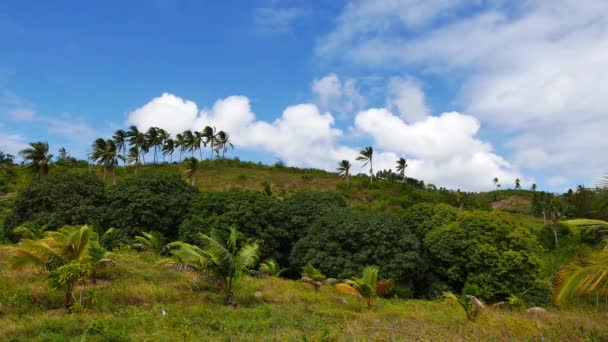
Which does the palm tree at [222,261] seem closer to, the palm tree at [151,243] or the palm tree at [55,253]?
the palm tree at [55,253]

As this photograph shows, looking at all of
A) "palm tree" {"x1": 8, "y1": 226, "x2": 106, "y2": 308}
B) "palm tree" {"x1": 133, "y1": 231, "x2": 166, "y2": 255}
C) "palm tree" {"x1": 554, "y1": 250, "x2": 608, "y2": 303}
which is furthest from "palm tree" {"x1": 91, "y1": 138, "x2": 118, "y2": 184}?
"palm tree" {"x1": 554, "y1": 250, "x2": 608, "y2": 303}

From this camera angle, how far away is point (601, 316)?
9523 mm

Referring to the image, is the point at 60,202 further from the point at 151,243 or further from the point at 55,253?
the point at 55,253

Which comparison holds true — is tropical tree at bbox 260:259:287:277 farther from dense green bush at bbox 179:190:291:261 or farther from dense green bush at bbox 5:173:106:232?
dense green bush at bbox 5:173:106:232

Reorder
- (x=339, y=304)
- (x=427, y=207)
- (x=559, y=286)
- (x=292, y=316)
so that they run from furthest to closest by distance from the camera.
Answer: (x=427, y=207) → (x=339, y=304) → (x=292, y=316) → (x=559, y=286)

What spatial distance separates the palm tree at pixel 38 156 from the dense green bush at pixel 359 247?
2392 cm

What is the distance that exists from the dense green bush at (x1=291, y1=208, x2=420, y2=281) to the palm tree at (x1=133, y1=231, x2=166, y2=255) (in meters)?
7.18

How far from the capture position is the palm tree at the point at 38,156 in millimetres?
30859

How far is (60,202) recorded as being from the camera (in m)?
22.6

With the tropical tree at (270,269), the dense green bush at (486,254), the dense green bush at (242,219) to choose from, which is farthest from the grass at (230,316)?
the dense green bush at (242,219)

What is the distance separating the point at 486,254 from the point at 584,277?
40.4 ft

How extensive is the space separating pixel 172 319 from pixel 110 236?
1309cm

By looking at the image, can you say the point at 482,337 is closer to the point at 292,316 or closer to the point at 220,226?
the point at 292,316

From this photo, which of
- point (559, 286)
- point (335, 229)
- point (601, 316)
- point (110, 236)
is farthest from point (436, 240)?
point (110, 236)
